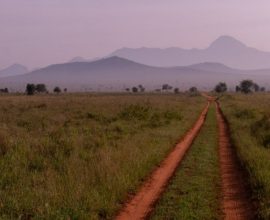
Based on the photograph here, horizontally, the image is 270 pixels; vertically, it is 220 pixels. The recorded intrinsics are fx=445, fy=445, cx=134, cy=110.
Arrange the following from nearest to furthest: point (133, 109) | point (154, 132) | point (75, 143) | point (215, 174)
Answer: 1. point (215, 174)
2. point (75, 143)
3. point (154, 132)
4. point (133, 109)

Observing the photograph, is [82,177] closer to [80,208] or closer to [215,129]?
[80,208]

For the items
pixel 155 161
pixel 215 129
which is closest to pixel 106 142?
pixel 155 161

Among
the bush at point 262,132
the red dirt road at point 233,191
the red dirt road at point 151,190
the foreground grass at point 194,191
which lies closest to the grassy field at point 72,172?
the red dirt road at point 151,190

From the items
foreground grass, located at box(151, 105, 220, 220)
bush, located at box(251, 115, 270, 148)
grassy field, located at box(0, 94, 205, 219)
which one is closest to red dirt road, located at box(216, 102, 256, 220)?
foreground grass, located at box(151, 105, 220, 220)

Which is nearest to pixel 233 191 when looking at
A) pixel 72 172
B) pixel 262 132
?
pixel 72 172

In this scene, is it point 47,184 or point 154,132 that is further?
point 154,132

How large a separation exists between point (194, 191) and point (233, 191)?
100cm

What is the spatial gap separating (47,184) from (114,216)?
2.10 m

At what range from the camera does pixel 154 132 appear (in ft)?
69.5

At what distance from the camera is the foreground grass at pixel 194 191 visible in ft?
30.1

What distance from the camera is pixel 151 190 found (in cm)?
1117

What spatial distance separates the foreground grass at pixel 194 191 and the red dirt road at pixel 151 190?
0.23 metres

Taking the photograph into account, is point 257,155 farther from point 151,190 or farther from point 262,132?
point 262,132

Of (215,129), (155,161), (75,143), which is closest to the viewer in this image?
(155,161)
